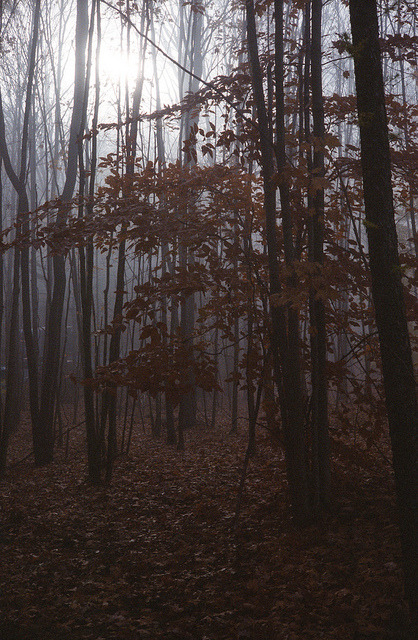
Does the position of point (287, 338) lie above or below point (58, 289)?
below

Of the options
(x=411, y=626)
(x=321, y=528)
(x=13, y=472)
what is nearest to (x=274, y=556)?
(x=321, y=528)

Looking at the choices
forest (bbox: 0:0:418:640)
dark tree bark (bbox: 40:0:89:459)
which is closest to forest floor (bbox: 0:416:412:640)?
forest (bbox: 0:0:418:640)

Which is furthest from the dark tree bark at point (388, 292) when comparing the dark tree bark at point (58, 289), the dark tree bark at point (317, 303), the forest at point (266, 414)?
the dark tree bark at point (58, 289)

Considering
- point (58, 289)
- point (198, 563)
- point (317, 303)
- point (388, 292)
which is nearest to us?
point (388, 292)

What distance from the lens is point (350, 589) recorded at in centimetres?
326

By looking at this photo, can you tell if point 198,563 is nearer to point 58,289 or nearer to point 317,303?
point 317,303

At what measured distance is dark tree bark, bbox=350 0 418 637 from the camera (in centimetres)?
261

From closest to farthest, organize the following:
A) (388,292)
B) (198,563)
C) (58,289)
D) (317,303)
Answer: (388,292) < (198,563) < (317,303) < (58,289)

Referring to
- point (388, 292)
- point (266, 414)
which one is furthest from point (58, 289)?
point (388, 292)

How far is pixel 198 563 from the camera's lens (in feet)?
13.6

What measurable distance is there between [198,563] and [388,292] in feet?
9.34

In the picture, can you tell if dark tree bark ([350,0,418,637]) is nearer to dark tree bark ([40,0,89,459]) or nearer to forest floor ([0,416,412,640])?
forest floor ([0,416,412,640])

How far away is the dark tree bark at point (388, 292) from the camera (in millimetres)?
2611

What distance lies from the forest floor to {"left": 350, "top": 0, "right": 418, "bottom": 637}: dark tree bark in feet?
2.33
